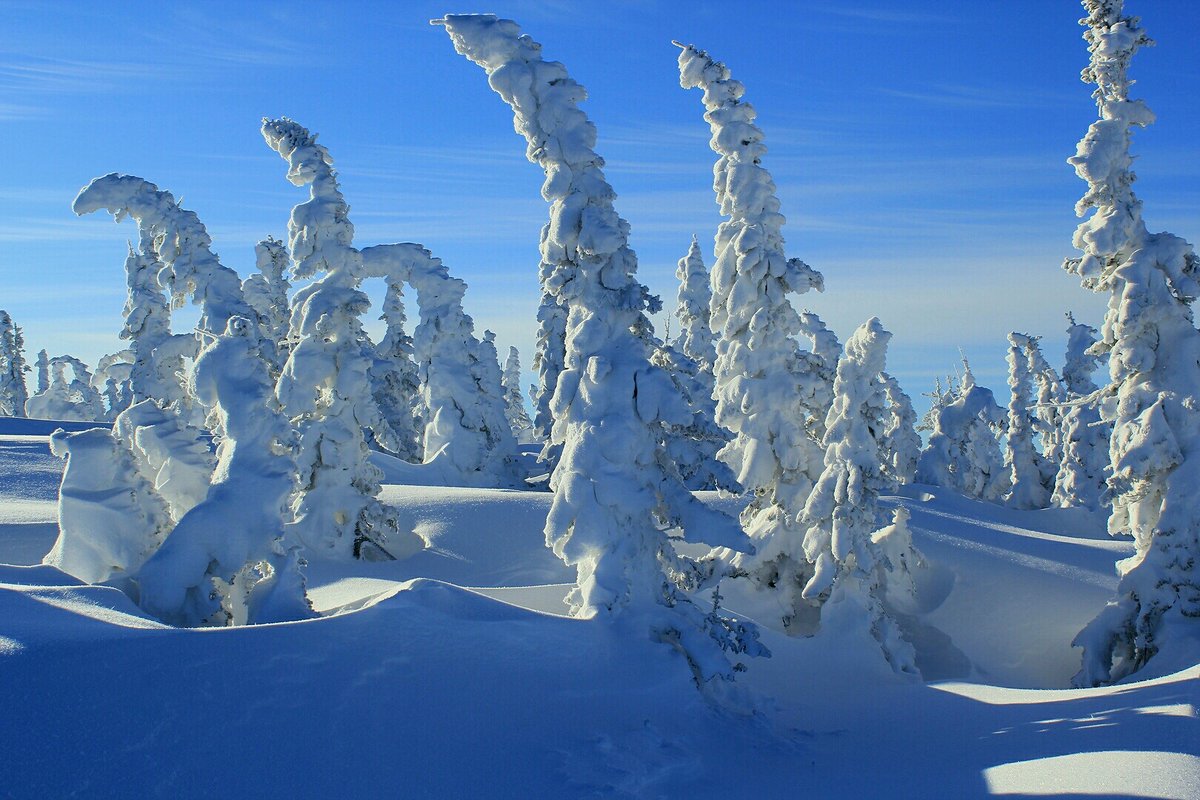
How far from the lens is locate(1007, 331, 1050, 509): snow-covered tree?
3759cm

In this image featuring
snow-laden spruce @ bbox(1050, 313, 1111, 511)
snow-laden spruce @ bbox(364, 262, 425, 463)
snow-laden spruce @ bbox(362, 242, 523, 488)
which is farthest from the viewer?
snow-laden spruce @ bbox(364, 262, 425, 463)

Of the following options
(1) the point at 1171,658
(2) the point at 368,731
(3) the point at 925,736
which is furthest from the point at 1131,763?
(1) the point at 1171,658

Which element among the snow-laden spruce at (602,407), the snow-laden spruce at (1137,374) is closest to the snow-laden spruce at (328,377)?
the snow-laden spruce at (602,407)

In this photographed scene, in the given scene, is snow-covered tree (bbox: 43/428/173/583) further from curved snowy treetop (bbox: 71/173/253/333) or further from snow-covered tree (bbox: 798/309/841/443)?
snow-covered tree (bbox: 798/309/841/443)

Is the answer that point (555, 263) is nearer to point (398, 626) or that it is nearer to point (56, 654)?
point (398, 626)

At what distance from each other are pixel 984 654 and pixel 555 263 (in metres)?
11.5

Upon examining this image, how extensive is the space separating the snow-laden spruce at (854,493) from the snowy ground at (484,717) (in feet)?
6.23

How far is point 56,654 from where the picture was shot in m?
6.96

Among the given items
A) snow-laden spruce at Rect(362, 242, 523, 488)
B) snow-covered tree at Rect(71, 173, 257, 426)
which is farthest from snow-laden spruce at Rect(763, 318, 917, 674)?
snow-laden spruce at Rect(362, 242, 523, 488)

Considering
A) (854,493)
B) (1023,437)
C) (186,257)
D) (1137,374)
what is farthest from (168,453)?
(1023,437)

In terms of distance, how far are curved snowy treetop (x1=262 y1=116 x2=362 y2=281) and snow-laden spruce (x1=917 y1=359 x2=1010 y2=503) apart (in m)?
29.4

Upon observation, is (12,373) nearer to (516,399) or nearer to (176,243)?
(516,399)

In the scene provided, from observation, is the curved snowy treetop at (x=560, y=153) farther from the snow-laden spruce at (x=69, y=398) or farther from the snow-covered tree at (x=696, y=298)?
the snow-laden spruce at (x=69, y=398)

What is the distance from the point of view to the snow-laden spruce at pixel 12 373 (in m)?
57.6
